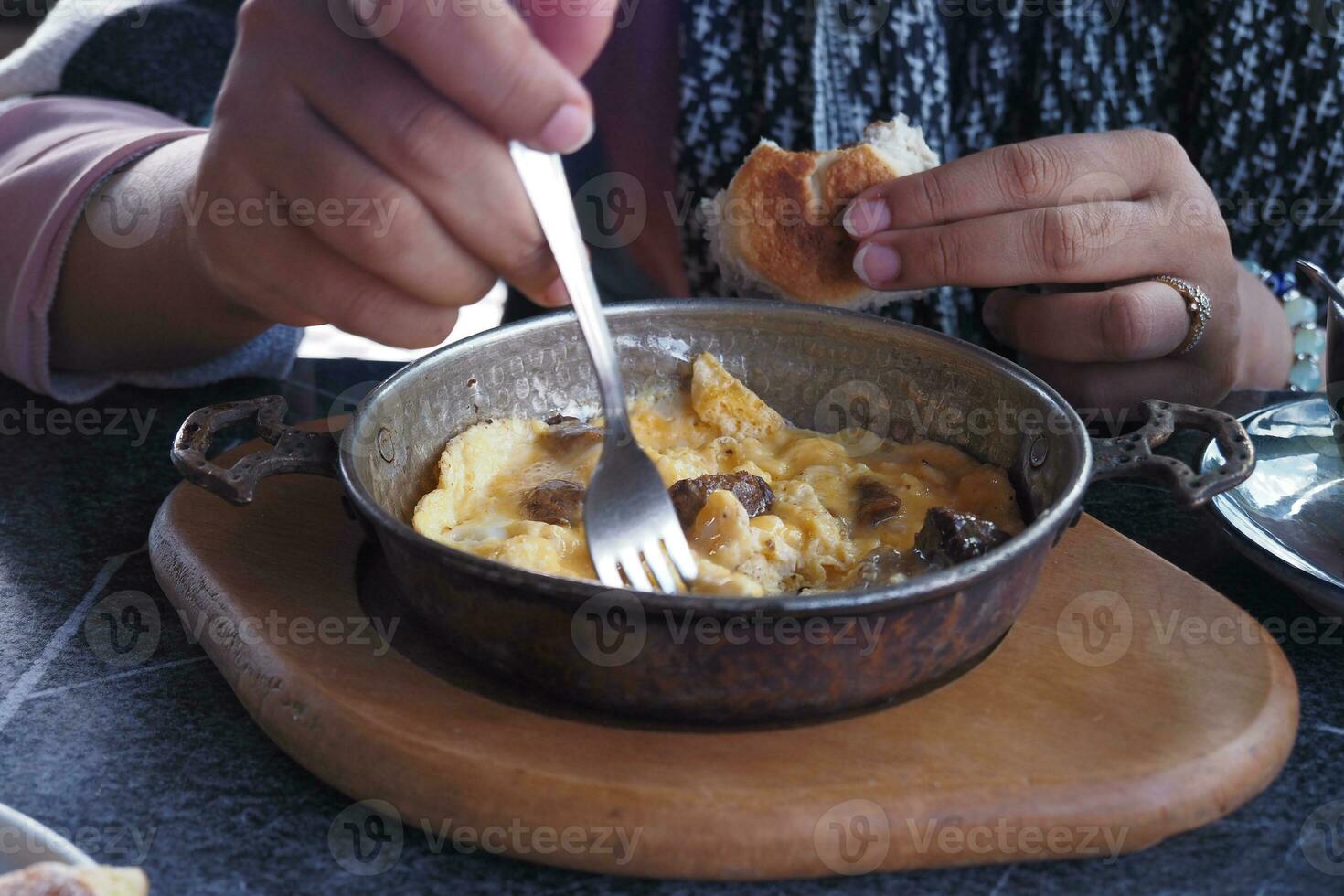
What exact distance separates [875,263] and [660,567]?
699 mm

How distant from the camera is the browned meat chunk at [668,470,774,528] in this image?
1370mm

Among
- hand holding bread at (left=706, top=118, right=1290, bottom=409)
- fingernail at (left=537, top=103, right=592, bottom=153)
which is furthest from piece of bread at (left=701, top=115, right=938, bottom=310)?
fingernail at (left=537, top=103, right=592, bottom=153)

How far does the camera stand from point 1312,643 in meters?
1.30

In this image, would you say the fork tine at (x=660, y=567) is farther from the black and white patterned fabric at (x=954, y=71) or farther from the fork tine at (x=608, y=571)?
the black and white patterned fabric at (x=954, y=71)

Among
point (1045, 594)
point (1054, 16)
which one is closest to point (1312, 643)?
point (1045, 594)

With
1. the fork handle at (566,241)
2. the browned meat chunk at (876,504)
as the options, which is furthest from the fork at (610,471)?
the browned meat chunk at (876,504)

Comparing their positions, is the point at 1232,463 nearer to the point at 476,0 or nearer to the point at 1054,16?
the point at 476,0

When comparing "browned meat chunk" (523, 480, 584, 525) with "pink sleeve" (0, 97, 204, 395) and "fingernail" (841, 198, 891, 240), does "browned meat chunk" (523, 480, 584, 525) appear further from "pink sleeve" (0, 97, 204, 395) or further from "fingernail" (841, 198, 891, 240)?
"pink sleeve" (0, 97, 204, 395)

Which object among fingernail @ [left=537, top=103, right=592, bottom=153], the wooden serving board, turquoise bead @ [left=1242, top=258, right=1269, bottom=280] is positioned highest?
fingernail @ [left=537, top=103, right=592, bottom=153]

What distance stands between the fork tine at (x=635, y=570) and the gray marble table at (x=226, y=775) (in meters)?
0.33

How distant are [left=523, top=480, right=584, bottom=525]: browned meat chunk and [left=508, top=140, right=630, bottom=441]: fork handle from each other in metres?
0.22

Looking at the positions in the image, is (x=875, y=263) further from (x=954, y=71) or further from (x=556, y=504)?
(x=954, y=71)

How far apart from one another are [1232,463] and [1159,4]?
1436mm

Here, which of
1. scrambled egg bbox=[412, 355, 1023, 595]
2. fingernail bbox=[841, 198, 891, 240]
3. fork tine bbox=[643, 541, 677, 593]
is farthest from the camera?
fingernail bbox=[841, 198, 891, 240]
